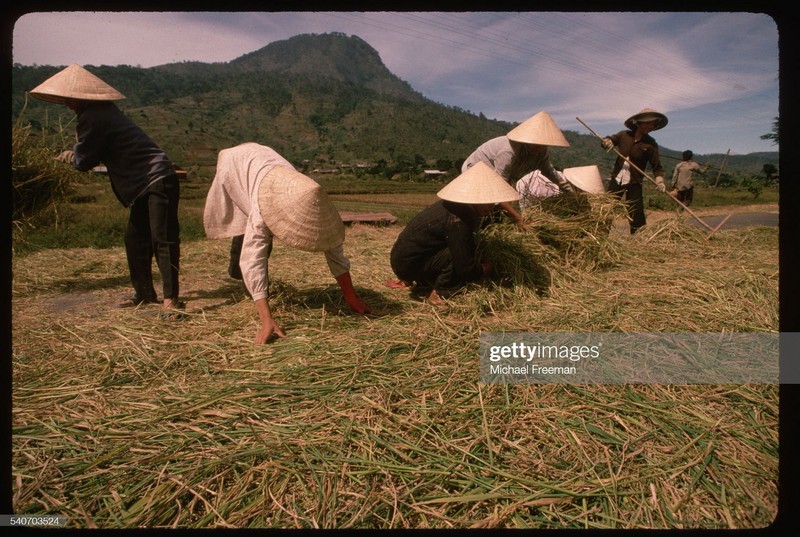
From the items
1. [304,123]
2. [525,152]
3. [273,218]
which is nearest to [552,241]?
[525,152]

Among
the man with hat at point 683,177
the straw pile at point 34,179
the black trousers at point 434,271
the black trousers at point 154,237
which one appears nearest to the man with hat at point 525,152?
the black trousers at point 434,271

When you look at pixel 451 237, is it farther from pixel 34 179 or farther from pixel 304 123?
pixel 304 123

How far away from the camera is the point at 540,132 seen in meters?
3.61

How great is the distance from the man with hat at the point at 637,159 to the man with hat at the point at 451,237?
2.80 meters

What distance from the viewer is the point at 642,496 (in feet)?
4.44

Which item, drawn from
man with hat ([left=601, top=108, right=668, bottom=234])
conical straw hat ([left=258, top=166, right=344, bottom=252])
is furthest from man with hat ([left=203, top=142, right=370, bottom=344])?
man with hat ([left=601, top=108, right=668, bottom=234])

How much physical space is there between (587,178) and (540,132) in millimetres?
956

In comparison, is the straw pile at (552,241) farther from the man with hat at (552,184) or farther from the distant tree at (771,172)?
the distant tree at (771,172)

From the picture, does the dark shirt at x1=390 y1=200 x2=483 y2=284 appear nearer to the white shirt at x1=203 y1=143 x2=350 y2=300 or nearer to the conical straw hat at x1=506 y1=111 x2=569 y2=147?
the white shirt at x1=203 y1=143 x2=350 y2=300

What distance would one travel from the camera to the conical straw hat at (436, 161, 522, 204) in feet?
9.61

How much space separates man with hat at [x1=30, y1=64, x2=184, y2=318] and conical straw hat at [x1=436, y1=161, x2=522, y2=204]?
2.27m

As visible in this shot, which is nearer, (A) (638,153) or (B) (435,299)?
(B) (435,299)

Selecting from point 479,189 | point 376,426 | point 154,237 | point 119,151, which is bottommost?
point 376,426
